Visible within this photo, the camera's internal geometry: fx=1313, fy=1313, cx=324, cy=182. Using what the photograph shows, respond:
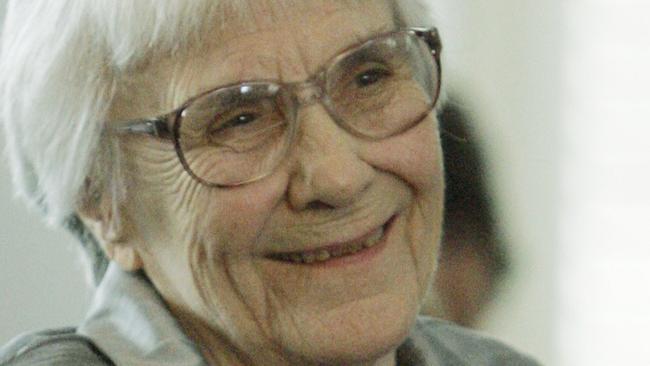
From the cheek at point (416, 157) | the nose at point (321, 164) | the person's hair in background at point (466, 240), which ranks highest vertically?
the nose at point (321, 164)

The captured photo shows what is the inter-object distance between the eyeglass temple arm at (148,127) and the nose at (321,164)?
0.51ft

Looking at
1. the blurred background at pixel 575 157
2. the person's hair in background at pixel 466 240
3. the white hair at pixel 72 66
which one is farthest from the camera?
the blurred background at pixel 575 157

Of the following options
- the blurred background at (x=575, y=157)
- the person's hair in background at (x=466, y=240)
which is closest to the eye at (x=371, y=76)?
the person's hair in background at (x=466, y=240)

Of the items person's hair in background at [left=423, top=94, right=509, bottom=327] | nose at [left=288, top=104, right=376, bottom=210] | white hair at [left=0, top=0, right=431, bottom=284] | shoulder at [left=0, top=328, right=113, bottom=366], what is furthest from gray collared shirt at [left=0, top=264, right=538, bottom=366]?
person's hair in background at [left=423, top=94, right=509, bottom=327]

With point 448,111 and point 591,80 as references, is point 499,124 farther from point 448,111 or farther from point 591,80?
point 448,111

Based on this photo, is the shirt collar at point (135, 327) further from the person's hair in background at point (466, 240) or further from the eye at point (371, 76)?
the person's hair in background at point (466, 240)

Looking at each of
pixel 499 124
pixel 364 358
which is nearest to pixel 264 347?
pixel 364 358

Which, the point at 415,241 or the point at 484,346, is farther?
the point at 484,346

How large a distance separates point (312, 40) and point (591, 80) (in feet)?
7.56

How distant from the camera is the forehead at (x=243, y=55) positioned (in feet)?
5.00

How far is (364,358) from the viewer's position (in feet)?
5.25

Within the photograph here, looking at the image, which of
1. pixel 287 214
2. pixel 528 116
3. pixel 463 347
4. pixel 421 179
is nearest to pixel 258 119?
pixel 287 214

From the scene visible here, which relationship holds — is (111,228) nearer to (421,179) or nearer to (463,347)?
(421,179)

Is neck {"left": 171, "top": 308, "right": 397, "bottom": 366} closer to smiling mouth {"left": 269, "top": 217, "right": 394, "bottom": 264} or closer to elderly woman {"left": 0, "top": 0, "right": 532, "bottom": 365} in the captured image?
elderly woman {"left": 0, "top": 0, "right": 532, "bottom": 365}
